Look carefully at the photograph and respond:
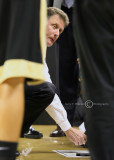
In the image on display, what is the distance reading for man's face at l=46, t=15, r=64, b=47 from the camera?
179 centimetres

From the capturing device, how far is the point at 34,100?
4.73 feet

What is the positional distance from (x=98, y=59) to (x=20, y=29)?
1.02 ft

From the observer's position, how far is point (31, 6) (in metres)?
0.73

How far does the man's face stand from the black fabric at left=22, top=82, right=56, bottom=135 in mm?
441

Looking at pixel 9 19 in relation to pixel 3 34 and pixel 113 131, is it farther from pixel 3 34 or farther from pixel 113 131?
pixel 113 131

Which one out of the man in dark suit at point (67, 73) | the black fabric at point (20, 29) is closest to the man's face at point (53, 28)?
the man in dark suit at point (67, 73)

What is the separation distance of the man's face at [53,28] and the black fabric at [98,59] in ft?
2.86

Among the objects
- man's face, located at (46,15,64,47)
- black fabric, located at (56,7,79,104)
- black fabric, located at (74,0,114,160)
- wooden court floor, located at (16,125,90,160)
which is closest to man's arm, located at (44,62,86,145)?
wooden court floor, located at (16,125,90,160)

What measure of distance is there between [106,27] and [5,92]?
41 centimetres

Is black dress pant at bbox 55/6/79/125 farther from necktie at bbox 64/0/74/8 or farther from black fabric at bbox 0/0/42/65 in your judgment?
black fabric at bbox 0/0/42/65

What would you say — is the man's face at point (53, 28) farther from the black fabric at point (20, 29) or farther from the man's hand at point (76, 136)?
the black fabric at point (20, 29)

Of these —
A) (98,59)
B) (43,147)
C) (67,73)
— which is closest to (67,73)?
(67,73)

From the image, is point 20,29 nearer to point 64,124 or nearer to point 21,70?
point 21,70

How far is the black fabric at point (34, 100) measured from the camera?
144cm
